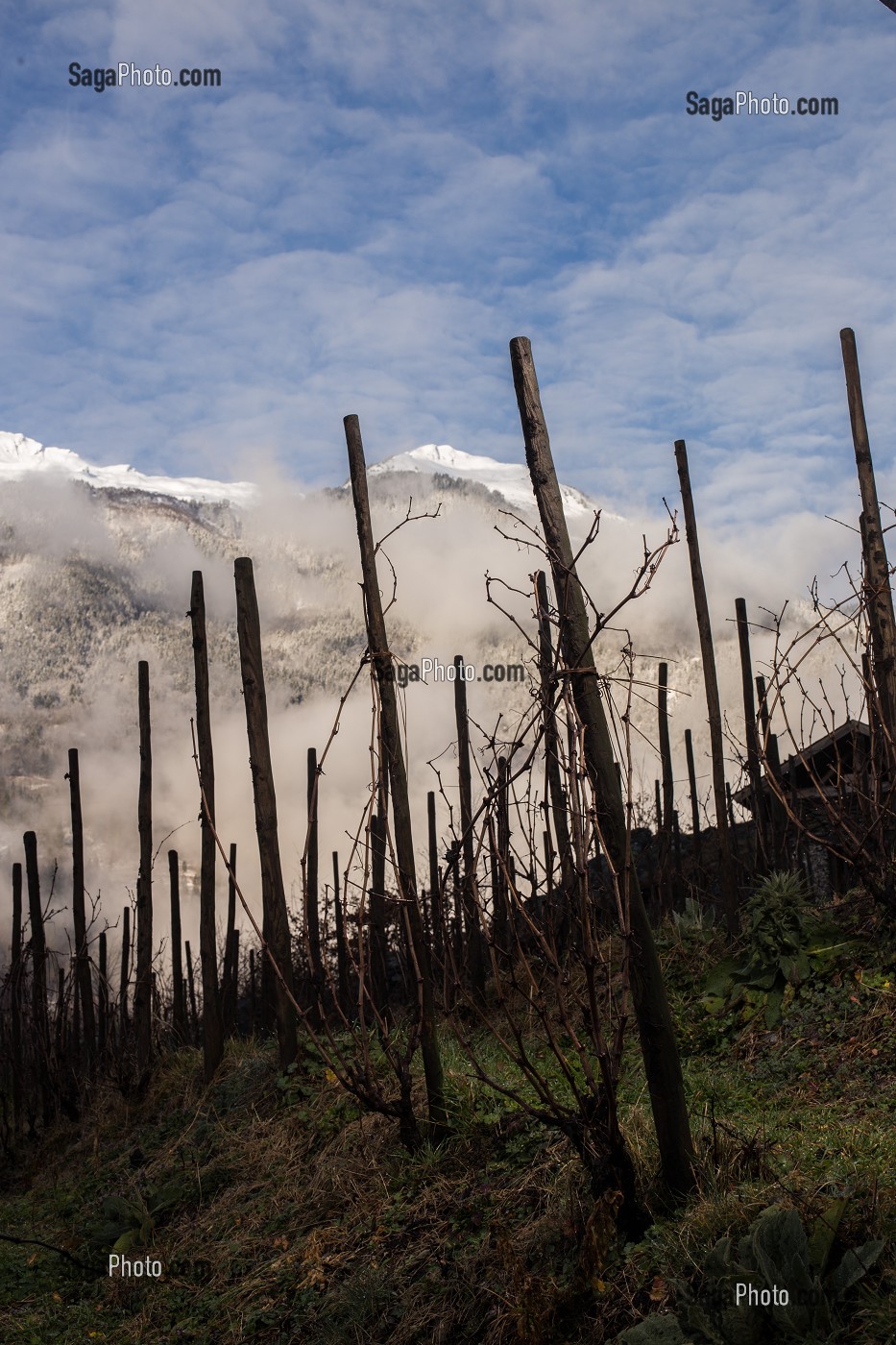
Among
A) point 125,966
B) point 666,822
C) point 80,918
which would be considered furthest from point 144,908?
point 666,822

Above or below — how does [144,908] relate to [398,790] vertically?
below

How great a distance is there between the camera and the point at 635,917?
4.37 metres

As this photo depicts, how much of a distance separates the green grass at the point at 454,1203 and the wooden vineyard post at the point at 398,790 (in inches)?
9.1

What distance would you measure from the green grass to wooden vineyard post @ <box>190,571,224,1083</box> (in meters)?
1.21

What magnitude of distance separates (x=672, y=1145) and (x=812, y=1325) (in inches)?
37.8

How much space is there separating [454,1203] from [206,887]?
314 inches

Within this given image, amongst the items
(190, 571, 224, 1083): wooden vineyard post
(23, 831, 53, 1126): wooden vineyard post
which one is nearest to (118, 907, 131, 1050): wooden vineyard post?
(23, 831, 53, 1126): wooden vineyard post

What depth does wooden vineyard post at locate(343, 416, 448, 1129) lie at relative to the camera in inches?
260

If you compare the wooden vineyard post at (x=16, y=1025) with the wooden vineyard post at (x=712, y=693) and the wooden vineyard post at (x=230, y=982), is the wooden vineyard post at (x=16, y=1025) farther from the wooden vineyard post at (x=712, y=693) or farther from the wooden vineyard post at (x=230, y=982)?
the wooden vineyard post at (x=712, y=693)

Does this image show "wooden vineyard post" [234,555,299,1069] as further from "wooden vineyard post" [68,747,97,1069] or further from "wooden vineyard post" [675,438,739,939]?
"wooden vineyard post" [68,747,97,1069]

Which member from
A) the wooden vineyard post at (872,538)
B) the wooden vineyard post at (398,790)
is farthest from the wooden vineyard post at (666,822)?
the wooden vineyard post at (398,790)

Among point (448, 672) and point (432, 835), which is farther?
point (432, 835)

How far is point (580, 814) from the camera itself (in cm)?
410

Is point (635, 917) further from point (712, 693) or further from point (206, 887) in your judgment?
point (206, 887)
